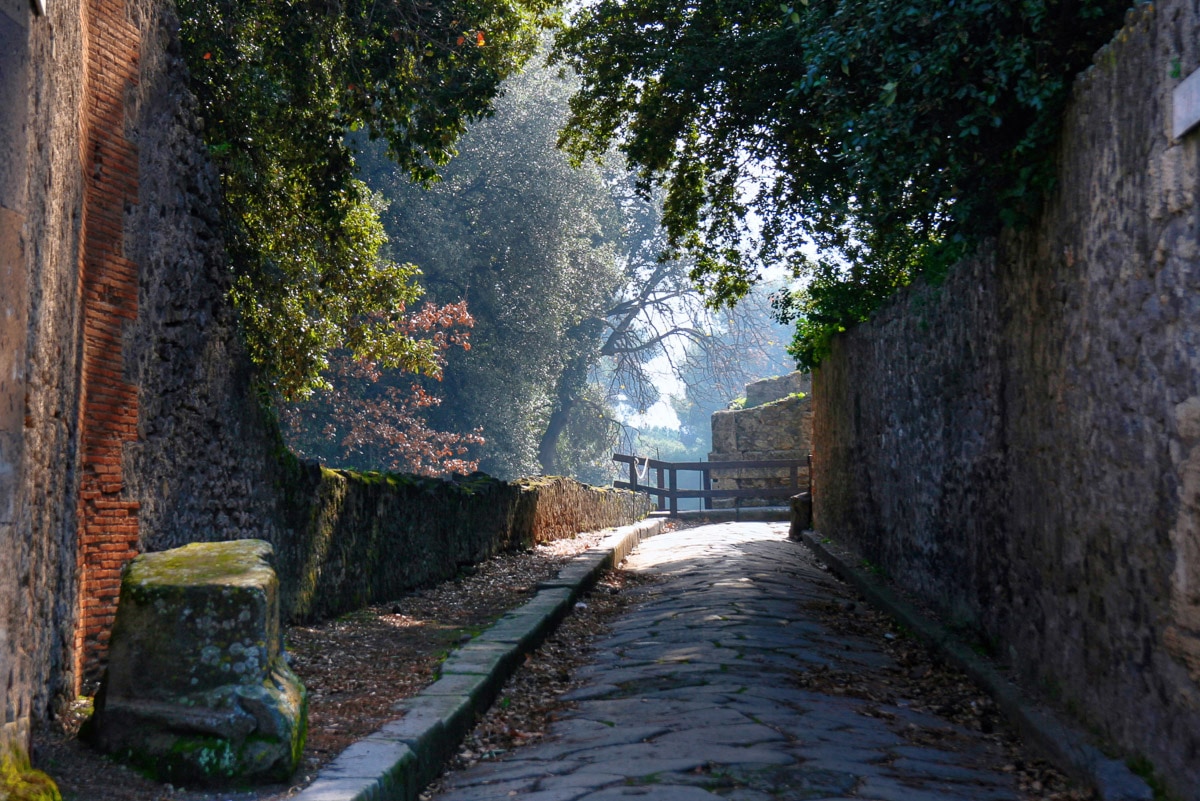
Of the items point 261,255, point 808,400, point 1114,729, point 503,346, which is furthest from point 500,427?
point 1114,729

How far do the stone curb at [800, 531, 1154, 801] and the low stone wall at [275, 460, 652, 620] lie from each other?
3.59 metres

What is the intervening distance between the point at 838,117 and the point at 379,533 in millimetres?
4162

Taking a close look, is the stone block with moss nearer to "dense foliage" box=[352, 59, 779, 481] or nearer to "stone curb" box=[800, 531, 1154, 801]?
"stone curb" box=[800, 531, 1154, 801]

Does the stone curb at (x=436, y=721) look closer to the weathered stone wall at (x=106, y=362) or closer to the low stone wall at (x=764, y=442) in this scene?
the weathered stone wall at (x=106, y=362)

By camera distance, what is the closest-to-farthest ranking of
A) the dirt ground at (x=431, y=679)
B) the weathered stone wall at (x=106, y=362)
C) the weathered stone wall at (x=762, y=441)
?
the weathered stone wall at (x=106, y=362) → the dirt ground at (x=431, y=679) → the weathered stone wall at (x=762, y=441)

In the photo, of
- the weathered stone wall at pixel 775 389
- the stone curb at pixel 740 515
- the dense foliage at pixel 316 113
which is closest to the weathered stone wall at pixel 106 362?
the dense foliage at pixel 316 113

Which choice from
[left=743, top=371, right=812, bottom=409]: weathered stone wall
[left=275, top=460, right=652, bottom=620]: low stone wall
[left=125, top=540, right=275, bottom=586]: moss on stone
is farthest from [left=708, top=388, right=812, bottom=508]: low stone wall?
[left=125, top=540, right=275, bottom=586]: moss on stone

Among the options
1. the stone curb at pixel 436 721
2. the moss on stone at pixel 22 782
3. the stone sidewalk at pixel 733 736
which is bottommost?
the stone sidewalk at pixel 733 736

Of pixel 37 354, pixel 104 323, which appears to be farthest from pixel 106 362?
pixel 37 354

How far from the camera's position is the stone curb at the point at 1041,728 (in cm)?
362

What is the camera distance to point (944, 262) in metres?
5.88

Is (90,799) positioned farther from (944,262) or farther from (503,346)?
(503,346)

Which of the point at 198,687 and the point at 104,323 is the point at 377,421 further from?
the point at 198,687

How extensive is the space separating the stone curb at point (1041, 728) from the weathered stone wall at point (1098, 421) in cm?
10
